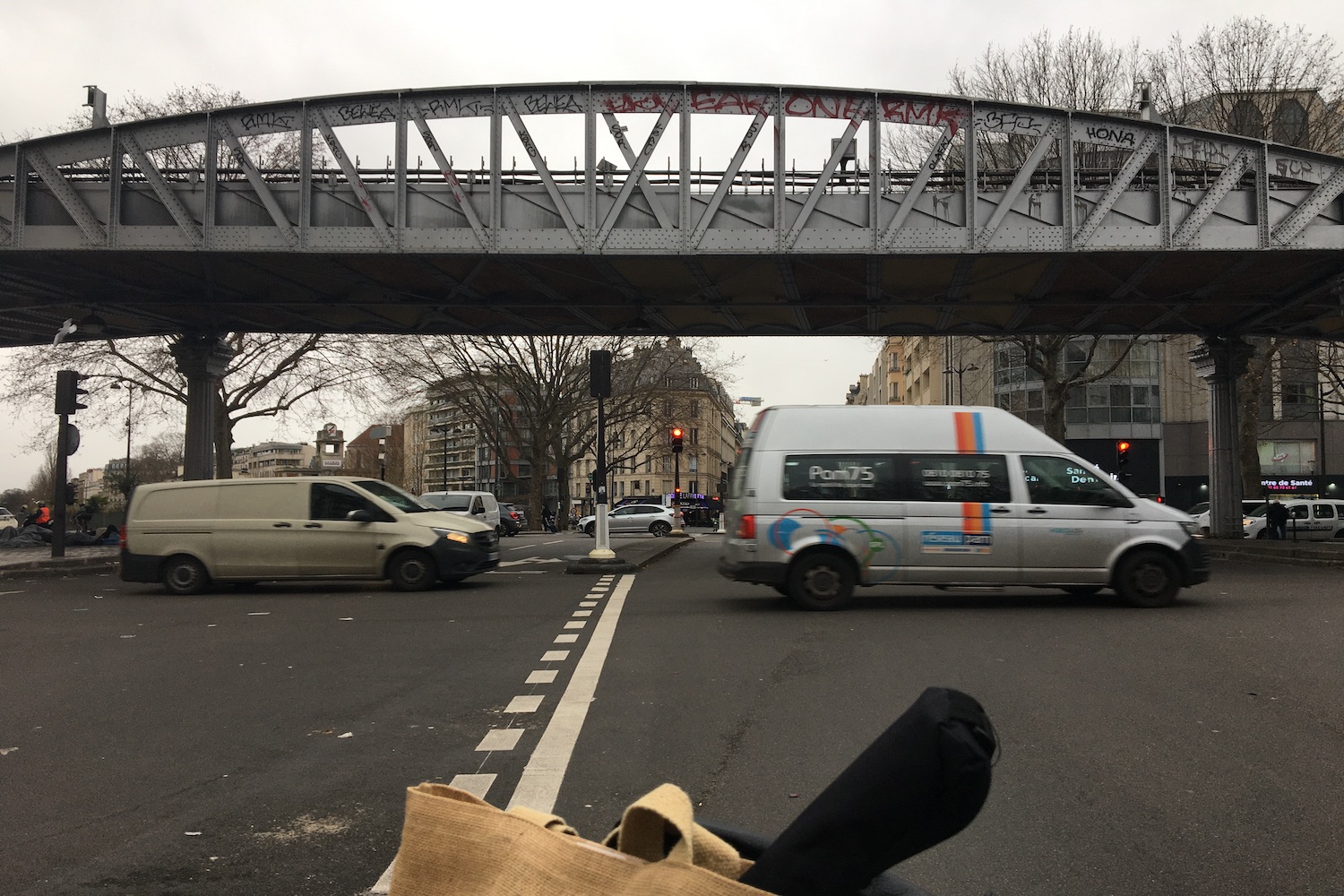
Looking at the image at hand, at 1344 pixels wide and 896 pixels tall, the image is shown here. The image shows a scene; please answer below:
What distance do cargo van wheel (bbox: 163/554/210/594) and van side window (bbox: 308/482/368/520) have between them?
1889mm

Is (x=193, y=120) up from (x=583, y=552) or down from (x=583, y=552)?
up

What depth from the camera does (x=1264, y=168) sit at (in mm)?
17578

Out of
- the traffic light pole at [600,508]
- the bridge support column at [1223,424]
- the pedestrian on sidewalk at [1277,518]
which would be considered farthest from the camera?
the pedestrian on sidewalk at [1277,518]

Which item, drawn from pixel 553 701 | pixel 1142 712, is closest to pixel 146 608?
pixel 553 701

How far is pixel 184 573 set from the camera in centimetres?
1520

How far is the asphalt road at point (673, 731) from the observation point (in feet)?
12.7

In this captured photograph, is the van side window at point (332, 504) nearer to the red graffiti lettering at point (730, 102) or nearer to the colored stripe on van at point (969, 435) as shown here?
the colored stripe on van at point (969, 435)

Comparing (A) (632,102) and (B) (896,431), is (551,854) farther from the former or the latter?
(A) (632,102)

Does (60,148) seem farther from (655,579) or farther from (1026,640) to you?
(1026,640)

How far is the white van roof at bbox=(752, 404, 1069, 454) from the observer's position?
1233 cm

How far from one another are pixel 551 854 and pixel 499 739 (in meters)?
4.49

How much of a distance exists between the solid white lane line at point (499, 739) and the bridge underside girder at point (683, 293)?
12936mm

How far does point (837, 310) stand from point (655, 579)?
895 centimetres

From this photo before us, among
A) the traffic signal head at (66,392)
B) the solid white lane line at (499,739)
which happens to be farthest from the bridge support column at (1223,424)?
the traffic signal head at (66,392)
